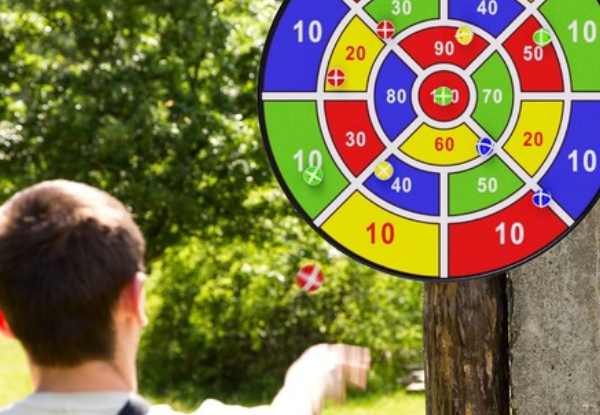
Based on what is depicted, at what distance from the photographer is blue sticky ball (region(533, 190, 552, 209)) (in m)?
3.30

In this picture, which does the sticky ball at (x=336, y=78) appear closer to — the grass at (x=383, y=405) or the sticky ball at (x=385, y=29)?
the sticky ball at (x=385, y=29)

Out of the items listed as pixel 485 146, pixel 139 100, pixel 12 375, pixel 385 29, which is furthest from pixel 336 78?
pixel 12 375

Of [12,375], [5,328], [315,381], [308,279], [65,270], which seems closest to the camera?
[65,270]

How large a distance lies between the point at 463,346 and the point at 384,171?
23.6 inches

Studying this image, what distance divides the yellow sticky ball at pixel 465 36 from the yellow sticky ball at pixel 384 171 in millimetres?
348

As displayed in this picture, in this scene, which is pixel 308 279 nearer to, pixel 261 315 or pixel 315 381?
pixel 315 381

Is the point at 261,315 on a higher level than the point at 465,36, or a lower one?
lower

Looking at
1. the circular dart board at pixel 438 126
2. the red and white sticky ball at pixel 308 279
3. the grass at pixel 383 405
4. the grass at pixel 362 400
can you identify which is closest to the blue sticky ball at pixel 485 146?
the circular dart board at pixel 438 126

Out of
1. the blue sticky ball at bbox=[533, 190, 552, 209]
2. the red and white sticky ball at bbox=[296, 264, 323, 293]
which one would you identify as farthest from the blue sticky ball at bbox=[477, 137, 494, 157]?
the red and white sticky ball at bbox=[296, 264, 323, 293]

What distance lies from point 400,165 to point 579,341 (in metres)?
0.89

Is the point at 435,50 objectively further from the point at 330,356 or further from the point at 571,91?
the point at 330,356

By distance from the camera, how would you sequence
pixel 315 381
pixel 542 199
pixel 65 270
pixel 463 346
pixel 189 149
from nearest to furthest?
pixel 65 270, pixel 315 381, pixel 542 199, pixel 463 346, pixel 189 149

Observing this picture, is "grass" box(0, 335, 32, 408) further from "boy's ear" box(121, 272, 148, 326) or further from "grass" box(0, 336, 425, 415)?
"boy's ear" box(121, 272, 148, 326)

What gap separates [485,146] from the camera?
3316mm
